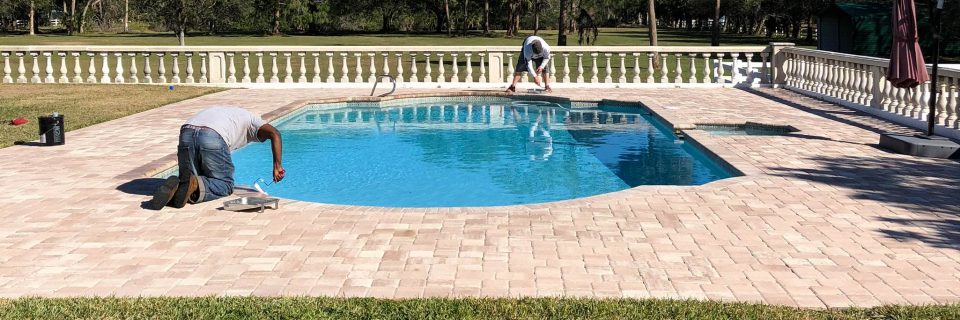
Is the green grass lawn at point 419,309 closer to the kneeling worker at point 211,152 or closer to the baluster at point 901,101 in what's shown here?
the kneeling worker at point 211,152

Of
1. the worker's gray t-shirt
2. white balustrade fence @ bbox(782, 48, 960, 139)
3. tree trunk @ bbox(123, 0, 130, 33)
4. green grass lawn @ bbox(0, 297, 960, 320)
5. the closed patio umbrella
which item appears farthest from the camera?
tree trunk @ bbox(123, 0, 130, 33)

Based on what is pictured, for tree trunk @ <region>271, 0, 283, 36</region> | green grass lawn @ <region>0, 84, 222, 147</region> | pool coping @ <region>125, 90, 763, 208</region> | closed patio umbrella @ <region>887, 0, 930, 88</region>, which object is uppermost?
tree trunk @ <region>271, 0, 283, 36</region>

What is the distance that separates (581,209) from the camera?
9.55 metres

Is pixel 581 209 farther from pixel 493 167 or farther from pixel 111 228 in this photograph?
pixel 493 167

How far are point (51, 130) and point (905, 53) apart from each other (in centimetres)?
1201

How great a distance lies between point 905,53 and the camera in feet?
47.9

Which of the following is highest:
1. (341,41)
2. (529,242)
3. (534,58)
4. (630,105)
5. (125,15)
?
(125,15)

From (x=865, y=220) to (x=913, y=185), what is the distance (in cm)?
225

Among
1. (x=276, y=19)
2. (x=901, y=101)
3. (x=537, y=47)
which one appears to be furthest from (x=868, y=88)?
(x=276, y=19)

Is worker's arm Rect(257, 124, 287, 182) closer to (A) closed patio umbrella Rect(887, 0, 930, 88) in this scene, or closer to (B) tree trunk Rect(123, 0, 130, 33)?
(A) closed patio umbrella Rect(887, 0, 930, 88)

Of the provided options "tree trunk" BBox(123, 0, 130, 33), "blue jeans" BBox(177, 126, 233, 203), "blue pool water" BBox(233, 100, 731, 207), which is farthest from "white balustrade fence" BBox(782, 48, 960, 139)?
"tree trunk" BBox(123, 0, 130, 33)

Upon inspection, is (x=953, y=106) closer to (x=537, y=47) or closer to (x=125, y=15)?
(x=537, y=47)

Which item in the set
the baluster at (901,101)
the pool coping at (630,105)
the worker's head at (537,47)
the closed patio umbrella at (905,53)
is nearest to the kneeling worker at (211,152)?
the pool coping at (630,105)

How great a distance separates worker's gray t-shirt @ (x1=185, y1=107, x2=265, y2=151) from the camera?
10.1m
